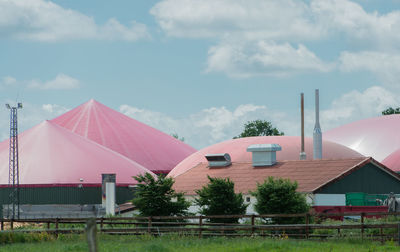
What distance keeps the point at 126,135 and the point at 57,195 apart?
33866 mm

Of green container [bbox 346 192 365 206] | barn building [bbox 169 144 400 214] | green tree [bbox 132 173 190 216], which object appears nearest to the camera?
green tree [bbox 132 173 190 216]

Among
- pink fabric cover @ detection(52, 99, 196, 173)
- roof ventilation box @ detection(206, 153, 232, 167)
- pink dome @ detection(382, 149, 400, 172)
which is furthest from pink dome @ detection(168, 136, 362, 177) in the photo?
pink fabric cover @ detection(52, 99, 196, 173)

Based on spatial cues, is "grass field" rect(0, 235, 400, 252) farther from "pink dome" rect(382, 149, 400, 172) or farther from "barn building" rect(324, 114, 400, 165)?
"barn building" rect(324, 114, 400, 165)

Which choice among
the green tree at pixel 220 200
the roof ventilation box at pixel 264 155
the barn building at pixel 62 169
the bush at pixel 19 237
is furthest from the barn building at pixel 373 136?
the bush at pixel 19 237

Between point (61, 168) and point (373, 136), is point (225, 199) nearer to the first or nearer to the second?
point (61, 168)

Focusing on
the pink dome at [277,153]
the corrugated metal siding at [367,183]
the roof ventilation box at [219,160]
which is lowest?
the corrugated metal siding at [367,183]

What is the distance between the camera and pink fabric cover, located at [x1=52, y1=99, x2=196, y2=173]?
9888 centimetres

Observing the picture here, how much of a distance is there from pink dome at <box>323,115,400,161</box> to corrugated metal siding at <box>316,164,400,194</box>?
147 ft

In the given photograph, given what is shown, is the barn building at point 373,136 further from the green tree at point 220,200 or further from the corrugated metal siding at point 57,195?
the green tree at point 220,200

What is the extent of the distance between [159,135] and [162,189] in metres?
66.7

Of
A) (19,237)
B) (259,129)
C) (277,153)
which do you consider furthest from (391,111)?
(19,237)

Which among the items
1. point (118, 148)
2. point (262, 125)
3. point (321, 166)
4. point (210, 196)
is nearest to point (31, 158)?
point (118, 148)

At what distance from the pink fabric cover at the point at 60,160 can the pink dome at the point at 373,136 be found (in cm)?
3923

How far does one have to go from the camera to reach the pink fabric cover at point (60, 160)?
7144 cm
